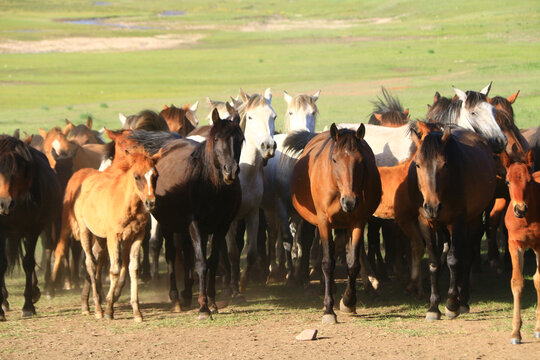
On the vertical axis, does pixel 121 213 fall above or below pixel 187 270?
above

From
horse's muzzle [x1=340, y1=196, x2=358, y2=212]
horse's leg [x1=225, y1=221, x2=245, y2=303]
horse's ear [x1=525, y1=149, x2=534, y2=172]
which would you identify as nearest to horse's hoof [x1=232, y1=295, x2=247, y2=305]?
horse's leg [x1=225, y1=221, x2=245, y2=303]

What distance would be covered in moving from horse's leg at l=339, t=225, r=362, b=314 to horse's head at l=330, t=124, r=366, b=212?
54 centimetres

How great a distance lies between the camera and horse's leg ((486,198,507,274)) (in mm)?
11289

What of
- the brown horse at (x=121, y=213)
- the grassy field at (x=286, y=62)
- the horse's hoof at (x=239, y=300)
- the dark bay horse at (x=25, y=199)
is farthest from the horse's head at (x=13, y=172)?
the grassy field at (x=286, y=62)

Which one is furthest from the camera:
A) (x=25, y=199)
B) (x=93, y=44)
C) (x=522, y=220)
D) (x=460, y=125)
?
(x=93, y=44)

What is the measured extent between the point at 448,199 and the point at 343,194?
1.06m

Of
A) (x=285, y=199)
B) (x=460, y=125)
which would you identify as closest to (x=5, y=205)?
(x=285, y=199)

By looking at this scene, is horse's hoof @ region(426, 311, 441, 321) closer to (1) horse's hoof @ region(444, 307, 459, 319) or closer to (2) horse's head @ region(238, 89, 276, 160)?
(1) horse's hoof @ region(444, 307, 459, 319)

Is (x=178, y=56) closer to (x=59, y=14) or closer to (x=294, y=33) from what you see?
(x=294, y=33)

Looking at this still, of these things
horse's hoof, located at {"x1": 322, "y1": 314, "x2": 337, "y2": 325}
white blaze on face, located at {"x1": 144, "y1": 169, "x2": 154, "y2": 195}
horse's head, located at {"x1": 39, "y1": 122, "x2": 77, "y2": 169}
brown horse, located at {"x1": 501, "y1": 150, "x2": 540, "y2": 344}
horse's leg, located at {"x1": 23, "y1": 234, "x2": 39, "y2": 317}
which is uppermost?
horse's head, located at {"x1": 39, "y1": 122, "x2": 77, "y2": 169}

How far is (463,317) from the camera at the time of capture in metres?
8.73

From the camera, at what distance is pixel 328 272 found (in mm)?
8977

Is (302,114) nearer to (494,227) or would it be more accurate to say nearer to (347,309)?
(494,227)

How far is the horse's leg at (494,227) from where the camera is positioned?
11.3 meters
